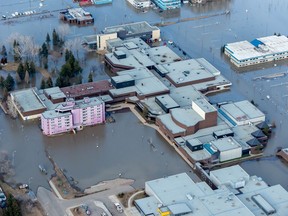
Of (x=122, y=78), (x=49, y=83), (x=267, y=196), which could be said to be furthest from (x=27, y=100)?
(x=267, y=196)

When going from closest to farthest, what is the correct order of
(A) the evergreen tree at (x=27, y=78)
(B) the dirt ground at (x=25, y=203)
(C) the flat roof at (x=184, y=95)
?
(B) the dirt ground at (x=25, y=203) < (C) the flat roof at (x=184, y=95) < (A) the evergreen tree at (x=27, y=78)

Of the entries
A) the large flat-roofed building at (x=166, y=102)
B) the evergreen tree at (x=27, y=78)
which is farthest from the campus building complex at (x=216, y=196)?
the evergreen tree at (x=27, y=78)

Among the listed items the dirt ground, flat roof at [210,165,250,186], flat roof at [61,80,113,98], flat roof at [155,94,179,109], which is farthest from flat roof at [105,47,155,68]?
the dirt ground

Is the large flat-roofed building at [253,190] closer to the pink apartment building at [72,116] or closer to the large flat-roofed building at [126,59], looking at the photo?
the pink apartment building at [72,116]

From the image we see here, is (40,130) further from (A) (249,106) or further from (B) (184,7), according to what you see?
(B) (184,7)

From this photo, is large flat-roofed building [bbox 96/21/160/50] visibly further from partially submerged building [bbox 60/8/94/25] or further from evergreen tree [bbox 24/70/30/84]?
evergreen tree [bbox 24/70/30/84]
